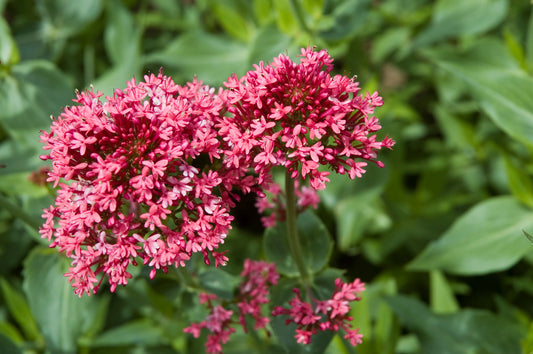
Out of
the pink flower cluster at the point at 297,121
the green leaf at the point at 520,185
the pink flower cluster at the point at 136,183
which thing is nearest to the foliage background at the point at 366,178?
the green leaf at the point at 520,185

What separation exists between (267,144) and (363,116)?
29 centimetres

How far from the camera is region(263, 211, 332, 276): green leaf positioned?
1.74 meters

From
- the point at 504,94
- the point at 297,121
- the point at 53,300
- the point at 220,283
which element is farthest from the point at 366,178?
the point at 53,300

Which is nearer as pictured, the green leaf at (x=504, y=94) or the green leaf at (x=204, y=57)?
the green leaf at (x=504, y=94)

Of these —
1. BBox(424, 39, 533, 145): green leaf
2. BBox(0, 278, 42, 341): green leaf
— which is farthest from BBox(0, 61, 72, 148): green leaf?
BBox(424, 39, 533, 145): green leaf

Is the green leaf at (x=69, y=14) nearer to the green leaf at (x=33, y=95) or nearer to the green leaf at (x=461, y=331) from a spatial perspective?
the green leaf at (x=33, y=95)

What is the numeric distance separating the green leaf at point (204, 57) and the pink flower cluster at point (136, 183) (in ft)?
5.24

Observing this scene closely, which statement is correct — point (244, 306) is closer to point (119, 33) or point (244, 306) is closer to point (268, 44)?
point (268, 44)

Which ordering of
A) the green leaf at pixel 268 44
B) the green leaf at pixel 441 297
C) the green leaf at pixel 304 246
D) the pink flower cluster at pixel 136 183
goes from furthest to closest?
the green leaf at pixel 268 44, the green leaf at pixel 441 297, the green leaf at pixel 304 246, the pink flower cluster at pixel 136 183

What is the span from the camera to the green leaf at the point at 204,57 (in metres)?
2.96

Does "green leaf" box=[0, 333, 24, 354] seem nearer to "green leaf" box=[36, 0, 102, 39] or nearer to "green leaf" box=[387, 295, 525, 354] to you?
"green leaf" box=[387, 295, 525, 354]

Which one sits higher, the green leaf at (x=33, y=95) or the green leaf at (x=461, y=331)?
the green leaf at (x=33, y=95)

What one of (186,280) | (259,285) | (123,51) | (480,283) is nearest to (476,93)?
(480,283)

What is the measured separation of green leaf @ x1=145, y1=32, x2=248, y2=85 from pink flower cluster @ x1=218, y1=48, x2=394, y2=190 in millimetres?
1588
